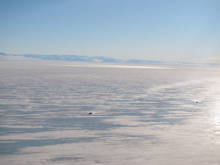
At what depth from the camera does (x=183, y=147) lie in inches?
227

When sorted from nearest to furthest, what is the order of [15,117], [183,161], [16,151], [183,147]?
1. [183,161]
2. [16,151]
3. [183,147]
4. [15,117]

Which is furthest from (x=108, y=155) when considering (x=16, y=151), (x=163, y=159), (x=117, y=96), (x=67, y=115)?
(x=117, y=96)

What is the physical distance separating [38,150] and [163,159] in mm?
2442

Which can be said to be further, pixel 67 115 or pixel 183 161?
pixel 67 115

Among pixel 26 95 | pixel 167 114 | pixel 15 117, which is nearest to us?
pixel 15 117

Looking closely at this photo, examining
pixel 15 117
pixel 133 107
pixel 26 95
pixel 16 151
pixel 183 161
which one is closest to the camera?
pixel 183 161

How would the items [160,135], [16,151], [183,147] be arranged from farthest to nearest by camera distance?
[160,135] → [183,147] → [16,151]

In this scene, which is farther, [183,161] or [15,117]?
[15,117]

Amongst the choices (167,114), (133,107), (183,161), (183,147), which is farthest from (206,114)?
(183,161)

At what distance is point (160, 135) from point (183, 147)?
0.88 m

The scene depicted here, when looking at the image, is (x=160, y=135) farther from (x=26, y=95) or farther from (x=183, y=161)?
(x=26, y=95)

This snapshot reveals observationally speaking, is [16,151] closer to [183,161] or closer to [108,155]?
[108,155]

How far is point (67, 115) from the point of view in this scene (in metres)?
8.47

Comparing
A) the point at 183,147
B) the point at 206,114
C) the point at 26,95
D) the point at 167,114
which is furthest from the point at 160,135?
the point at 26,95
